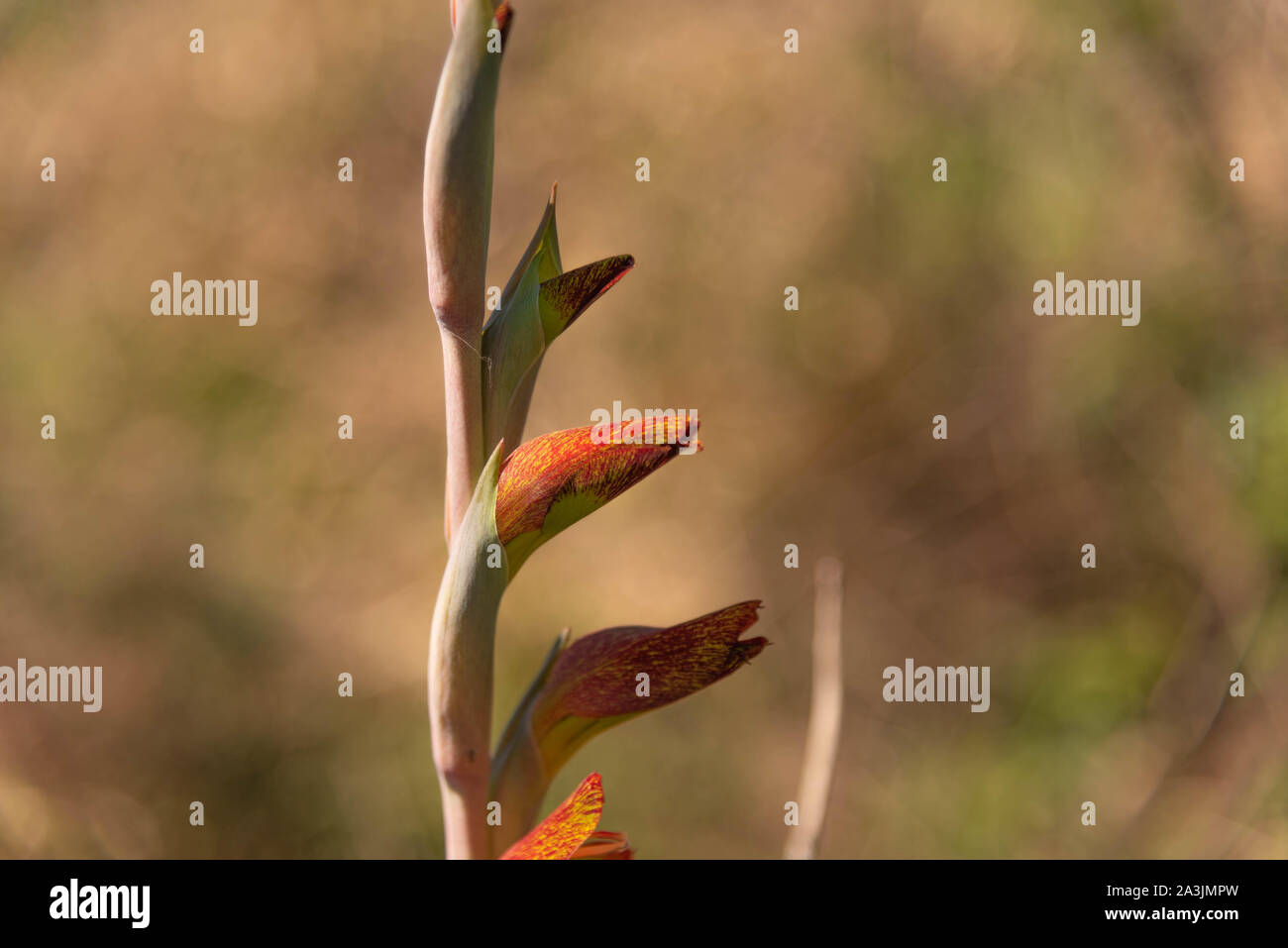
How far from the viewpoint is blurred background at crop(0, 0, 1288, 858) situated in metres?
1.60

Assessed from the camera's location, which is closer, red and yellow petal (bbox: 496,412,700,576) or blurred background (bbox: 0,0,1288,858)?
red and yellow petal (bbox: 496,412,700,576)

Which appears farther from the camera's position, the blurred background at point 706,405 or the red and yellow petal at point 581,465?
the blurred background at point 706,405

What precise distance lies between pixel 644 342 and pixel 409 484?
526mm

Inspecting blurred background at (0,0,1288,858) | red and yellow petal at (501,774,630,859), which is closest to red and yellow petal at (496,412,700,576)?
red and yellow petal at (501,774,630,859)

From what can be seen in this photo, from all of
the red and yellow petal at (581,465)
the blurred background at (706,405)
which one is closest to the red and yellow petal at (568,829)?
the red and yellow petal at (581,465)

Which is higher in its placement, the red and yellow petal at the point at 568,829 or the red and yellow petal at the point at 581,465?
the red and yellow petal at the point at 581,465

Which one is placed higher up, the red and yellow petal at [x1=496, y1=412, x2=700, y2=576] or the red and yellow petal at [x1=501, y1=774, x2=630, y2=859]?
the red and yellow petal at [x1=496, y1=412, x2=700, y2=576]

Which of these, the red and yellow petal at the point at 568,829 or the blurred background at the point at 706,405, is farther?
the blurred background at the point at 706,405

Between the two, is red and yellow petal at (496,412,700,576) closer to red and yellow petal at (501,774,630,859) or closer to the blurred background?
red and yellow petal at (501,774,630,859)

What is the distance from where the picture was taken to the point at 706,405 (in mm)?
1749

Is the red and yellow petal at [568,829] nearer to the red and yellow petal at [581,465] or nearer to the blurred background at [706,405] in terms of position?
the red and yellow petal at [581,465]

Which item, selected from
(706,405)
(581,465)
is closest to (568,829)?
(581,465)

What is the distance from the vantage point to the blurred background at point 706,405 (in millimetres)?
1603

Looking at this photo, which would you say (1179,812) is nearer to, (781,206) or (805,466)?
(805,466)
